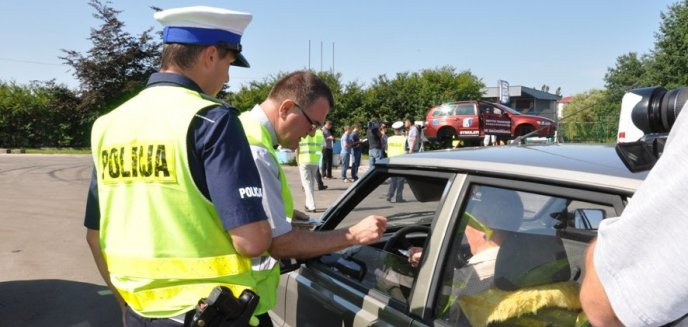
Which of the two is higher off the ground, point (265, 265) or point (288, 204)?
point (288, 204)

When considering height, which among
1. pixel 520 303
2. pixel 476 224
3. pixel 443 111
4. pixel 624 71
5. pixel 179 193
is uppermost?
pixel 624 71

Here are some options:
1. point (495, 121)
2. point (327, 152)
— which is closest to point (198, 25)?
point (327, 152)

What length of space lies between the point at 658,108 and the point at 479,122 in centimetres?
1948

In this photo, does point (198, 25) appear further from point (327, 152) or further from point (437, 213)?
point (327, 152)

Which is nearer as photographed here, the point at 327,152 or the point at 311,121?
the point at 311,121

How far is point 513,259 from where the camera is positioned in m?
1.74

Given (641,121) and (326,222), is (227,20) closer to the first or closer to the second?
(326,222)

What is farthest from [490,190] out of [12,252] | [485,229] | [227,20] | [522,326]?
[12,252]

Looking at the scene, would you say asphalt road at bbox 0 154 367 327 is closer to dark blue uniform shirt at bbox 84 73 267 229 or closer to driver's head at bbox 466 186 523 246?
dark blue uniform shirt at bbox 84 73 267 229

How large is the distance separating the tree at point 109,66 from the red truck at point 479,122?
20.7 meters

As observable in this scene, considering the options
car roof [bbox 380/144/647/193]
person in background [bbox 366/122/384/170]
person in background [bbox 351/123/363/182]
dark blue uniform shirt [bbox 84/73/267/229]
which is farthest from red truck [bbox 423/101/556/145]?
dark blue uniform shirt [bbox 84/73/267/229]

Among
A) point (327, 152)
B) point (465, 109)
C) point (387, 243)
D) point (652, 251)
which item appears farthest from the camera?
point (465, 109)

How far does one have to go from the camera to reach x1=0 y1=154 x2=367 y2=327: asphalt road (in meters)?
4.43

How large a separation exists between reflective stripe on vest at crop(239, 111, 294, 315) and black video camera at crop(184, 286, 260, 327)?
0.16 m
